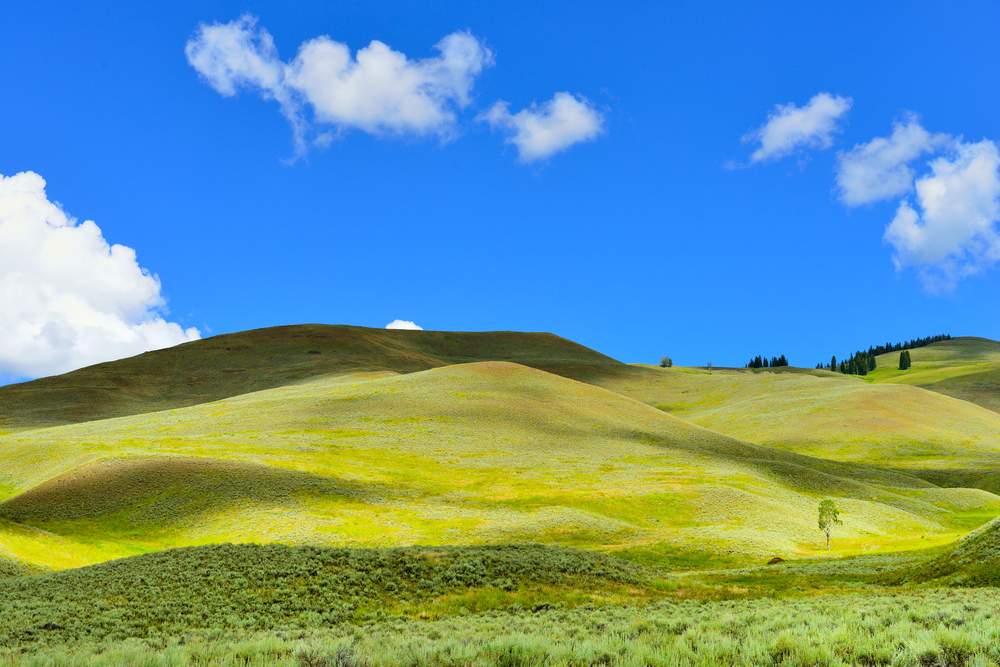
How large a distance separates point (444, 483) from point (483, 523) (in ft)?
63.4

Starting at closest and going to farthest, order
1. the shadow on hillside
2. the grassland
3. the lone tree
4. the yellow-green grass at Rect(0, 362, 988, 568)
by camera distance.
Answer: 1. the yellow-green grass at Rect(0, 362, 988, 568)
2. the shadow on hillside
3. the lone tree
4. the grassland

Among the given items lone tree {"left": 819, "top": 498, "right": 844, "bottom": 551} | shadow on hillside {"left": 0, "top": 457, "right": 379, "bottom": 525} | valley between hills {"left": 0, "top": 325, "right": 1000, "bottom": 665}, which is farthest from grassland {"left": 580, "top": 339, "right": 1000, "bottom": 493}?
shadow on hillside {"left": 0, "top": 457, "right": 379, "bottom": 525}

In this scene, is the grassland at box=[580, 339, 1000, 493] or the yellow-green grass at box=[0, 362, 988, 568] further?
the grassland at box=[580, 339, 1000, 493]

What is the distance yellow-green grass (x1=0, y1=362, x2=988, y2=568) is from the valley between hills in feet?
1.45

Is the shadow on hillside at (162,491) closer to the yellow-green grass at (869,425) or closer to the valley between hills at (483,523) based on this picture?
the valley between hills at (483,523)

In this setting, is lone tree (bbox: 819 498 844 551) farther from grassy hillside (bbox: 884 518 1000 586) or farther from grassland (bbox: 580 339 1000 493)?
grassland (bbox: 580 339 1000 493)

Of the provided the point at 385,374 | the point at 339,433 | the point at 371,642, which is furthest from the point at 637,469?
the point at 385,374

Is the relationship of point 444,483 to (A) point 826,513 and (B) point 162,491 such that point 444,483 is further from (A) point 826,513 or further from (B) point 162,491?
(A) point 826,513

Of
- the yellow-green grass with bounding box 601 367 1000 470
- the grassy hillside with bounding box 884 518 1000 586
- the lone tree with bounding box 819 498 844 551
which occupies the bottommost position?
the lone tree with bounding box 819 498 844 551

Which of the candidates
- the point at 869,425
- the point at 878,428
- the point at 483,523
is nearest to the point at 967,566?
the point at 483,523

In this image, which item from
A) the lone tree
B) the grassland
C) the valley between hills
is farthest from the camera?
the grassland

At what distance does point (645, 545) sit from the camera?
55.5 metres

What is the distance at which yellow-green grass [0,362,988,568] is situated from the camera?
57281 mm

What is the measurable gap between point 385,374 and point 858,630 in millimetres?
157692
